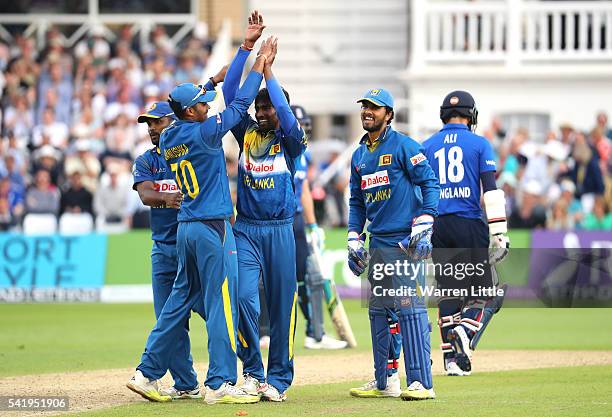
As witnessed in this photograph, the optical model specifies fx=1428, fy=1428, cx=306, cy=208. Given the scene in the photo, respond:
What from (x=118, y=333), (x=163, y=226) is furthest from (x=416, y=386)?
(x=118, y=333)

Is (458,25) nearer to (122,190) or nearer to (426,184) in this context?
(122,190)

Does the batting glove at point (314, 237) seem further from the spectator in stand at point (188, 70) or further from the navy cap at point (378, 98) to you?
the spectator in stand at point (188, 70)

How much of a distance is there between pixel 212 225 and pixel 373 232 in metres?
1.32

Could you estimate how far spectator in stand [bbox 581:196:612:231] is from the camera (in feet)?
77.6

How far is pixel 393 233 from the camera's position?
11461 mm

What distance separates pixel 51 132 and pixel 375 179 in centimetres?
1641

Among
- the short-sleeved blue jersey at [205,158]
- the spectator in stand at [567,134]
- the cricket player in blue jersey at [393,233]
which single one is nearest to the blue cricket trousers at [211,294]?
the short-sleeved blue jersey at [205,158]

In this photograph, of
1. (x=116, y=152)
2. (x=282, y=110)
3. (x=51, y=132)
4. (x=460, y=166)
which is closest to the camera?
(x=282, y=110)

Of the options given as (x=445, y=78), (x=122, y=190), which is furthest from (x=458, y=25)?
(x=122, y=190)

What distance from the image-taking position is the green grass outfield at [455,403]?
10.7 metres

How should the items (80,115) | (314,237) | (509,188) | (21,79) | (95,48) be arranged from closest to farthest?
(314,237) → (509,188) → (80,115) → (21,79) → (95,48)

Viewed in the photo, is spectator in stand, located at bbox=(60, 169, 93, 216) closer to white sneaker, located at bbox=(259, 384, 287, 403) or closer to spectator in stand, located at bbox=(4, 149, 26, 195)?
spectator in stand, located at bbox=(4, 149, 26, 195)

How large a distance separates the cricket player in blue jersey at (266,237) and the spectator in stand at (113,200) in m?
13.5

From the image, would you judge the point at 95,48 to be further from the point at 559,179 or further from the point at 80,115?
the point at 559,179
